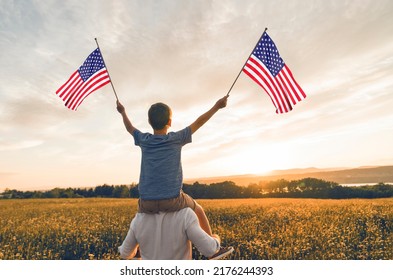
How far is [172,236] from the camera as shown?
3.63m

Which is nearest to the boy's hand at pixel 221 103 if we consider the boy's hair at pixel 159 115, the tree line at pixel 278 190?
the boy's hair at pixel 159 115

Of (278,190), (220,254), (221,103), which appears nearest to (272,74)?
(221,103)

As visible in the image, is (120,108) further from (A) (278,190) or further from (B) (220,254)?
(A) (278,190)

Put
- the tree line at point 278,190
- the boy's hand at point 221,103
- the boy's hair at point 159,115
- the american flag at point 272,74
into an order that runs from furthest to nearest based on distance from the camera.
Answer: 1. the tree line at point 278,190
2. the american flag at point 272,74
3. the boy's hand at point 221,103
4. the boy's hair at point 159,115

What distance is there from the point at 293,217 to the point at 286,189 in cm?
2780

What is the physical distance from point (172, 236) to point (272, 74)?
135 inches

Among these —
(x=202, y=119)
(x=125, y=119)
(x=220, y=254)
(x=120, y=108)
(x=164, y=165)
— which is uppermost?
(x=120, y=108)

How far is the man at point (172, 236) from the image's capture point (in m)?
3.58

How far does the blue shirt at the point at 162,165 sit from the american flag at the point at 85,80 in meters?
3.21

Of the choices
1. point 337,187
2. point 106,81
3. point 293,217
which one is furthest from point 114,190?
point 106,81

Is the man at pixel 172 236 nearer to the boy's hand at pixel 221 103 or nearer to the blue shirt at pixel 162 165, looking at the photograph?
Result: the blue shirt at pixel 162 165

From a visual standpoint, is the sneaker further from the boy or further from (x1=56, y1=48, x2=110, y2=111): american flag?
(x1=56, y1=48, x2=110, y2=111): american flag

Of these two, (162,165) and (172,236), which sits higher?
(162,165)
